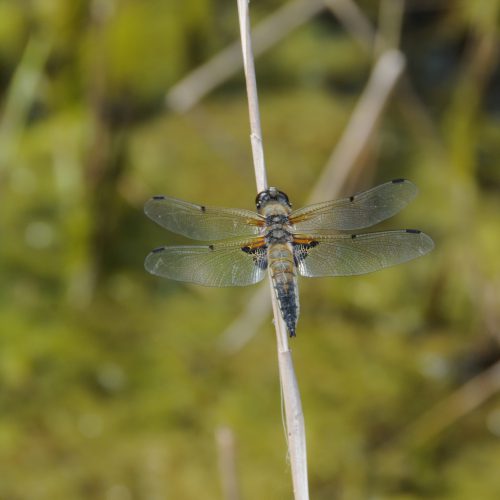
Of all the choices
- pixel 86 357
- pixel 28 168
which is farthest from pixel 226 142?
pixel 86 357

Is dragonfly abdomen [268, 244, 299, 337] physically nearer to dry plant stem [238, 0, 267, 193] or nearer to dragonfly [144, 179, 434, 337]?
dragonfly [144, 179, 434, 337]

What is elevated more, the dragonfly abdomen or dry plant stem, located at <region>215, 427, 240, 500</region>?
the dragonfly abdomen

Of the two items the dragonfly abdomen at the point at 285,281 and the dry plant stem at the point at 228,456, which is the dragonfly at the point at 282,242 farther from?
the dry plant stem at the point at 228,456

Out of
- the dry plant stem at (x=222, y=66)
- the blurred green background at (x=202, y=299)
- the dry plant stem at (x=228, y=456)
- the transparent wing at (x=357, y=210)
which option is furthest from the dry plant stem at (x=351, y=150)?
the dry plant stem at (x=228, y=456)

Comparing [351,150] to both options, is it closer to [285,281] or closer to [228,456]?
[285,281]

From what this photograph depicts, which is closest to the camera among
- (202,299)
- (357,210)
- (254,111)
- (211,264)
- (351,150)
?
(254,111)

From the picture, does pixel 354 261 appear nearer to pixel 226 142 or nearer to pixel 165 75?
pixel 226 142

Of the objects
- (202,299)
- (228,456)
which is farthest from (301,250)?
(202,299)

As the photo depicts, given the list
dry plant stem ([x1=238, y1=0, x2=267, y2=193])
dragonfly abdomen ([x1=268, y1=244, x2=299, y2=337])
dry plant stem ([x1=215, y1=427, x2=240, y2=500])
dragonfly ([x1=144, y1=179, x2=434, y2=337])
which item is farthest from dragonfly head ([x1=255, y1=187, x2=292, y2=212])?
dry plant stem ([x1=215, y1=427, x2=240, y2=500])
